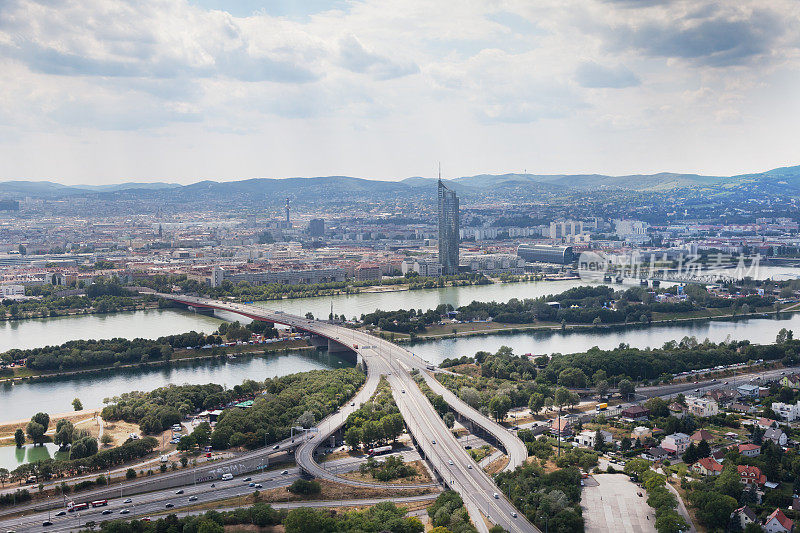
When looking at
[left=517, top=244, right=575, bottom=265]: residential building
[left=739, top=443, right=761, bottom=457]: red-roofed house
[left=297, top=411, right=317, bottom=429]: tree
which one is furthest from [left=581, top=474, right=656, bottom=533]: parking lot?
[left=517, top=244, right=575, bottom=265]: residential building

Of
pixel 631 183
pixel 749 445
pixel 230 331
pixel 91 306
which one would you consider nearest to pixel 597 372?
pixel 749 445

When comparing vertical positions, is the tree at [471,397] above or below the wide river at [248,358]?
above

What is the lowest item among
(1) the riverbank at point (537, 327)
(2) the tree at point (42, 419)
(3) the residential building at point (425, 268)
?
(1) the riverbank at point (537, 327)

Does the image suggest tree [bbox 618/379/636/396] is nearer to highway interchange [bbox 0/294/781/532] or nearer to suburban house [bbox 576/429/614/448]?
highway interchange [bbox 0/294/781/532]

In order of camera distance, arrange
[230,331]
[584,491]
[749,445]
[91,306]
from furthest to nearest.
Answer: [91,306] → [230,331] → [749,445] → [584,491]

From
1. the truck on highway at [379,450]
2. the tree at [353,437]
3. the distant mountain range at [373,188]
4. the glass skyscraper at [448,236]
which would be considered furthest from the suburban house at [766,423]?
the distant mountain range at [373,188]

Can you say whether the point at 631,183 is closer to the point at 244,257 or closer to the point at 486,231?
the point at 486,231

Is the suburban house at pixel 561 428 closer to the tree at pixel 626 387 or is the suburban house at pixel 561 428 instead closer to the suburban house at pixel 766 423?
the tree at pixel 626 387
